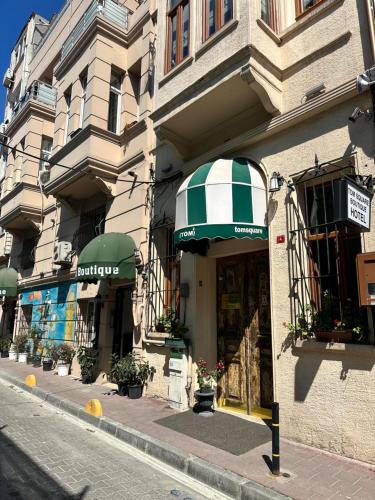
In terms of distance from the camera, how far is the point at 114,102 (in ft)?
39.4

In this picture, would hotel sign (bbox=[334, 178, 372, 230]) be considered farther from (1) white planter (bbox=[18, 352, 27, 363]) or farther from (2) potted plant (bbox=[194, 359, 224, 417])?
(1) white planter (bbox=[18, 352, 27, 363])

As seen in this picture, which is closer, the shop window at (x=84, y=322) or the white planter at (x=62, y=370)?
the shop window at (x=84, y=322)

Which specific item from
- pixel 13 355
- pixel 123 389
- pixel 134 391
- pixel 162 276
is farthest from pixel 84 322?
pixel 13 355

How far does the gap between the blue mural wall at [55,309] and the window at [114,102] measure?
5541mm

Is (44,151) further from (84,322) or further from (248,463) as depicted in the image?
(248,463)

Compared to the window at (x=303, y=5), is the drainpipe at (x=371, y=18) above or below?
below

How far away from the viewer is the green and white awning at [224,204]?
634 cm

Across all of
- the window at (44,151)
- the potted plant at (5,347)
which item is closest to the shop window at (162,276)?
the window at (44,151)

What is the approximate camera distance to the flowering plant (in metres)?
7.32

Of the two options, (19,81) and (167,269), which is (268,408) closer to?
(167,269)

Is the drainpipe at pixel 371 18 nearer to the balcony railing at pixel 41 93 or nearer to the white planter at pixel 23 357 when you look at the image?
the balcony railing at pixel 41 93

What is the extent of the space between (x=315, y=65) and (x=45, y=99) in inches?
562

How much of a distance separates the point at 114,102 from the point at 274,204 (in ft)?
25.7

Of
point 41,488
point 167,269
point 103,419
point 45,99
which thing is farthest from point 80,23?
point 41,488
